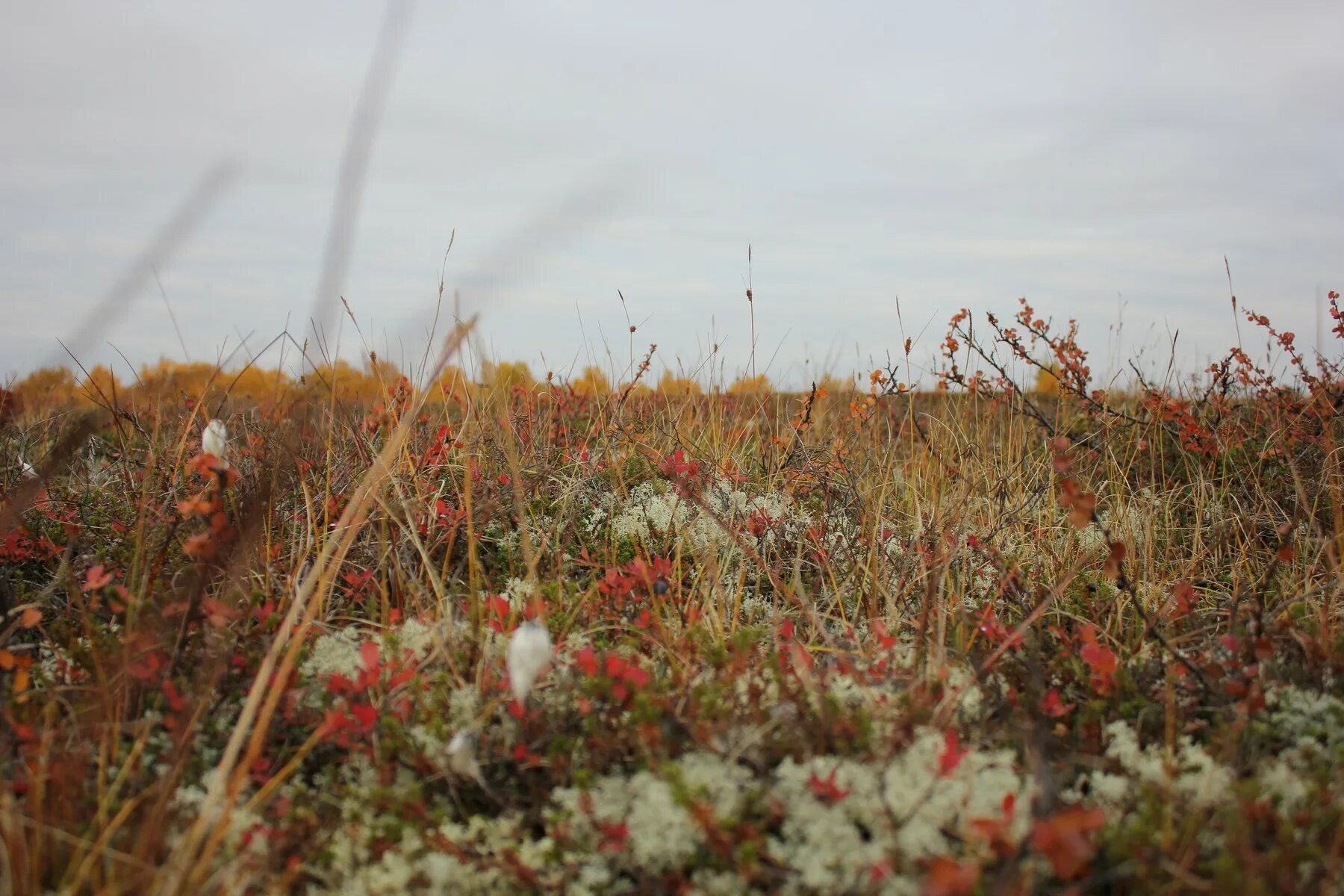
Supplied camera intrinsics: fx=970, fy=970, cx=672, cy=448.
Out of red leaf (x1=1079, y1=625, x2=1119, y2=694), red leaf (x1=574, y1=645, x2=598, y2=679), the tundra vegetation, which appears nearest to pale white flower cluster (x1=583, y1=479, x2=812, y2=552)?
the tundra vegetation

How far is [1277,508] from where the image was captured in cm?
438

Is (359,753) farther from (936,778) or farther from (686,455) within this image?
(686,455)

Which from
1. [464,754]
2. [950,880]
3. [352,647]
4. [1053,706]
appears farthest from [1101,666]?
[352,647]

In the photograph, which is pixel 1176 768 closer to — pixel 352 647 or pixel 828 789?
pixel 828 789

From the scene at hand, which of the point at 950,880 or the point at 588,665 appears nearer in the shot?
the point at 950,880

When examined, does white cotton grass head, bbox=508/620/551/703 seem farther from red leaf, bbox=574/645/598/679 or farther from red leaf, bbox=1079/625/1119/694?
red leaf, bbox=1079/625/1119/694

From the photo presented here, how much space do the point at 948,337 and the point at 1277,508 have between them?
173cm

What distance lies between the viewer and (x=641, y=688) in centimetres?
221

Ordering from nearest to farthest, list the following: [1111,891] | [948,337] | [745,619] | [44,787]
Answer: [1111,891] < [44,787] < [745,619] < [948,337]

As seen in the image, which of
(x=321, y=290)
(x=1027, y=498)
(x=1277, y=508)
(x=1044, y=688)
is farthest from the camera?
(x=1277, y=508)

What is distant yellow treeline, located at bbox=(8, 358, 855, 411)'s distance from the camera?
11.8 feet

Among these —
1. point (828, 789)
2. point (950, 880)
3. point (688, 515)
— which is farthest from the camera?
point (688, 515)

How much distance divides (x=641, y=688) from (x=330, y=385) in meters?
2.20

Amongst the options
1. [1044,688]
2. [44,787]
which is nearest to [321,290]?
[44,787]
